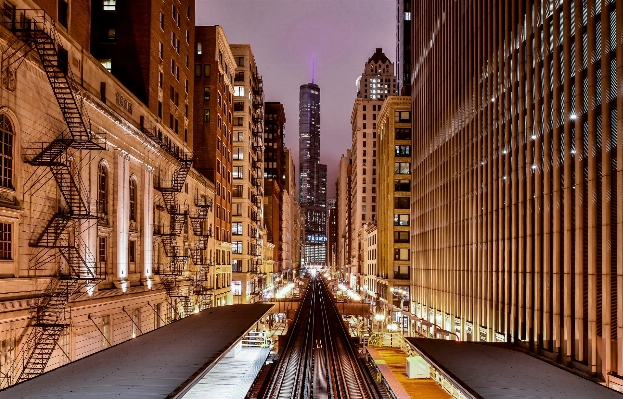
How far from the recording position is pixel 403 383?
40.9m

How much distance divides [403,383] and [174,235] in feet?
79.0

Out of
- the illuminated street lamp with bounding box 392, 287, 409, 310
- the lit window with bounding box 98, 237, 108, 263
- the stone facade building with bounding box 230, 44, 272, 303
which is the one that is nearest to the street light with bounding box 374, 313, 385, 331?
the illuminated street lamp with bounding box 392, 287, 409, 310

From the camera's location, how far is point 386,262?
10350cm

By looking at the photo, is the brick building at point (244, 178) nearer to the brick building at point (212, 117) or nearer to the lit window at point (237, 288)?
the lit window at point (237, 288)

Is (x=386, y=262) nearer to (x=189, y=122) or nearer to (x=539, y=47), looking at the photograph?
(x=189, y=122)

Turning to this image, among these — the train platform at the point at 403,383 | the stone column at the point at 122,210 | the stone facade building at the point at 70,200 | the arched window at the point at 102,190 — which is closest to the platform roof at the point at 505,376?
the train platform at the point at 403,383

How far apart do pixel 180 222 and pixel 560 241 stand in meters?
35.7

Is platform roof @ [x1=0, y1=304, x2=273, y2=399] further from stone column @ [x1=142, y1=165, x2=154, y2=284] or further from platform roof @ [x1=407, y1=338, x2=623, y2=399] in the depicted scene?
stone column @ [x1=142, y1=165, x2=154, y2=284]

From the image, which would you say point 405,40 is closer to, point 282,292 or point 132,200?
point 282,292

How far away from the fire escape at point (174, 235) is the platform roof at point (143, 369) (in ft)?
59.4

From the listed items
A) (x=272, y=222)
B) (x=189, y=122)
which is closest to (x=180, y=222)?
(x=189, y=122)

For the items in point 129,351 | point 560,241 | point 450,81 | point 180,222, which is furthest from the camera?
point 450,81

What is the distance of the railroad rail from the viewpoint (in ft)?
143

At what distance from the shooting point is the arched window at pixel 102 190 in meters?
36.0
